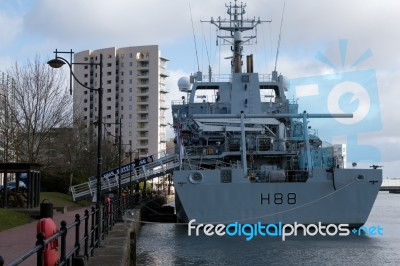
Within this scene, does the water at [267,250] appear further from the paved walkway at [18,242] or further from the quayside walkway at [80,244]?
the paved walkway at [18,242]

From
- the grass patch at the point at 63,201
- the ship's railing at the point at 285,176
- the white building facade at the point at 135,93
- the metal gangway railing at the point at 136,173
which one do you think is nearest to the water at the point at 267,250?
the ship's railing at the point at 285,176

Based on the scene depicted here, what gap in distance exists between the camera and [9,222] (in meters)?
21.9

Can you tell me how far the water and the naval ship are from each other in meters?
1.38

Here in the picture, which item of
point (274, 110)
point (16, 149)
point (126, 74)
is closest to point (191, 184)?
point (274, 110)

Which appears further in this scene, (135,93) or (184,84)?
(135,93)

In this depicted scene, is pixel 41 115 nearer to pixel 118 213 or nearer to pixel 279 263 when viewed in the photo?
pixel 118 213

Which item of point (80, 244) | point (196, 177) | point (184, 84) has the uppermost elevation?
point (184, 84)

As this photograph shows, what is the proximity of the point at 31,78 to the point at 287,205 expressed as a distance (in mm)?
20368

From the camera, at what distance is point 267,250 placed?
72.1 ft

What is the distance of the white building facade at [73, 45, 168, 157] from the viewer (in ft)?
436

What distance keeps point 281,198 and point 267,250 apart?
5.37 meters

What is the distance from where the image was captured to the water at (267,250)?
19562mm

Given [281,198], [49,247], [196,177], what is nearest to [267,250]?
[281,198]

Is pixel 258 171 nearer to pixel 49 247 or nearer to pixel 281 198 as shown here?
pixel 281 198
